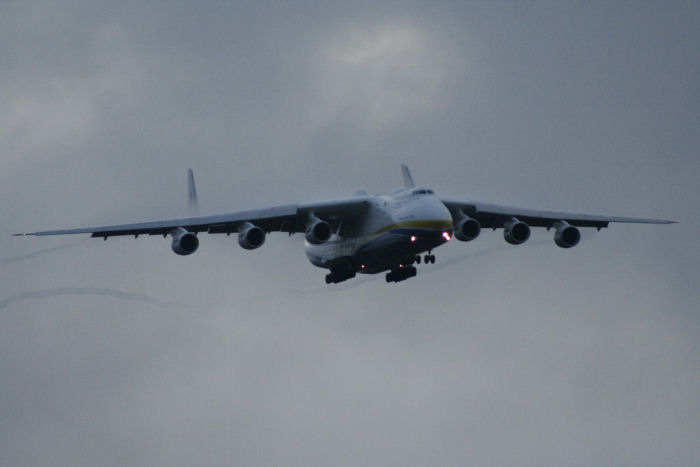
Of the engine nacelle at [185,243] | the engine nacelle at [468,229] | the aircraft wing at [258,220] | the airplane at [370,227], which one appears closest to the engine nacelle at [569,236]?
the airplane at [370,227]

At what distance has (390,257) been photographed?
3528cm

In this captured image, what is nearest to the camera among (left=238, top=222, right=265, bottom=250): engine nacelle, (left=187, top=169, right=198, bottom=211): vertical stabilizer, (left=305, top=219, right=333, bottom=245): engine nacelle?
(left=238, top=222, right=265, bottom=250): engine nacelle

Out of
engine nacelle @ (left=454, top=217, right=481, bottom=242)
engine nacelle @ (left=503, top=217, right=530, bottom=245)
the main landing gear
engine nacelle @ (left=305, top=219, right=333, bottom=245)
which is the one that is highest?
engine nacelle @ (left=305, top=219, right=333, bottom=245)

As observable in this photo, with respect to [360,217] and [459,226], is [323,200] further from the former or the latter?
[459,226]

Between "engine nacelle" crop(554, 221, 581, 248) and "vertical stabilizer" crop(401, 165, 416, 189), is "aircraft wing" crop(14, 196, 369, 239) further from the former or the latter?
"engine nacelle" crop(554, 221, 581, 248)

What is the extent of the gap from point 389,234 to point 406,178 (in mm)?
4326

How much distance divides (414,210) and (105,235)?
8.85m

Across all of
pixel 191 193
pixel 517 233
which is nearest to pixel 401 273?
pixel 517 233

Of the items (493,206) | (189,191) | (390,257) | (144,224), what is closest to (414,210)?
(390,257)

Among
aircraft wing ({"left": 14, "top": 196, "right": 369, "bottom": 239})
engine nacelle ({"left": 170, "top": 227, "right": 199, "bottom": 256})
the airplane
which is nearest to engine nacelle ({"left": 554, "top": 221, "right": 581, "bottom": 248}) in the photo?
the airplane

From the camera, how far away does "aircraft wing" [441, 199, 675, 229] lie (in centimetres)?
3775

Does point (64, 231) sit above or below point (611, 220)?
above

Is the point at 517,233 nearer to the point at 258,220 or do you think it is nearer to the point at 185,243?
the point at 258,220

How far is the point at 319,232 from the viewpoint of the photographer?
3469 centimetres
